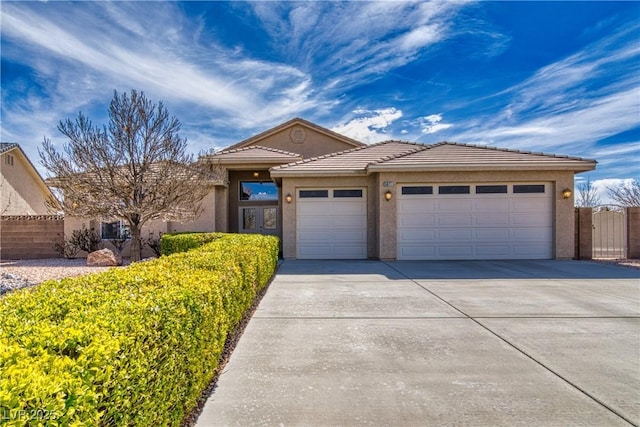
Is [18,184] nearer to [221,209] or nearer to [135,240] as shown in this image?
[221,209]

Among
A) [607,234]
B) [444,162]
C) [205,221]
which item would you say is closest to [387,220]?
[444,162]

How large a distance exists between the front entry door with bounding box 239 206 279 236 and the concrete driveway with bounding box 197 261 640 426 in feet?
30.9

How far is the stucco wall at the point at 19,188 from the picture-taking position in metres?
18.6

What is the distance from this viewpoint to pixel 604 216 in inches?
495

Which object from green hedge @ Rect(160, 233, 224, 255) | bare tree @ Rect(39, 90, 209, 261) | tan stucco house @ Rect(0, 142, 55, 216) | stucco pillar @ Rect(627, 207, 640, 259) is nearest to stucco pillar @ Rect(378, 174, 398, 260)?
green hedge @ Rect(160, 233, 224, 255)

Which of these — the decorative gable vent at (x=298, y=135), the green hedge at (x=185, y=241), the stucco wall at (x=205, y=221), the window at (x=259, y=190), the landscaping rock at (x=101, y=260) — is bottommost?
the landscaping rock at (x=101, y=260)

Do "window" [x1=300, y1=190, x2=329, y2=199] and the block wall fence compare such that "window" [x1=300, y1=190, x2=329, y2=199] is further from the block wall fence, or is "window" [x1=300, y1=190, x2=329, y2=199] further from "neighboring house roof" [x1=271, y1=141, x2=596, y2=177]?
the block wall fence

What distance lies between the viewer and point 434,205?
11.8 meters

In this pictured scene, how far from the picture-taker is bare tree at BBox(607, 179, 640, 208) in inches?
955

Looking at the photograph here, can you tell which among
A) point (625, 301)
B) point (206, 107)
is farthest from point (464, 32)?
point (206, 107)

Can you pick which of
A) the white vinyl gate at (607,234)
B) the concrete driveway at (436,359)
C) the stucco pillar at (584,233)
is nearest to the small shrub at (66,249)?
the concrete driveway at (436,359)

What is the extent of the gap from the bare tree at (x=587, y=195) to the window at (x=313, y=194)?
3158cm

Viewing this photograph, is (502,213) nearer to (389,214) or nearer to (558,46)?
(389,214)

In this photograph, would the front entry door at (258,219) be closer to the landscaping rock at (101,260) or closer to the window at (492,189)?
the landscaping rock at (101,260)
